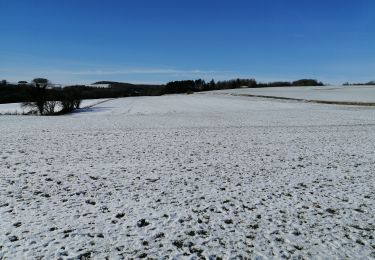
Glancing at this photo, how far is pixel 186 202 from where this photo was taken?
8695 mm

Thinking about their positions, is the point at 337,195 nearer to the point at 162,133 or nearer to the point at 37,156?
the point at 37,156

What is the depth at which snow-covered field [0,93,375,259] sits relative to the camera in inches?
248

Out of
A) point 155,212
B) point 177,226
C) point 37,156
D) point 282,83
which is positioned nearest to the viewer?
point 177,226

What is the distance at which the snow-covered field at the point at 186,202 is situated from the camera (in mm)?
6301

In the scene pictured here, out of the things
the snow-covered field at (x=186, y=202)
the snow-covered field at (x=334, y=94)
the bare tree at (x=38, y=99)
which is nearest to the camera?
the snow-covered field at (x=186, y=202)

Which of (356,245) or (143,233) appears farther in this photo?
(143,233)

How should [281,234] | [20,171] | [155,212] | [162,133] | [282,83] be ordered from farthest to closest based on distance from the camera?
[282,83] → [162,133] → [20,171] → [155,212] → [281,234]

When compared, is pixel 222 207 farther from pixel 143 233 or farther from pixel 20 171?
pixel 20 171

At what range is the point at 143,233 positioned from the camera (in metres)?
6.86

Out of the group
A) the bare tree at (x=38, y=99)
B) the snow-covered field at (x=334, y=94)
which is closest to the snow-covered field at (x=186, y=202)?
the bare tree at (x=38, y=99)

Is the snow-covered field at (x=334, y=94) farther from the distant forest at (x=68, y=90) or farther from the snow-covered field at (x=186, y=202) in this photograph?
the snow-covered field at (x=186, y=202)

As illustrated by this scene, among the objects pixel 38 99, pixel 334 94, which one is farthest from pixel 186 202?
pixel 334 94

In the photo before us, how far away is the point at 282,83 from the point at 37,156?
539 ft

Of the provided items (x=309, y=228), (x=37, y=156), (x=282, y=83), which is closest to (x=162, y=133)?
(x=37, y=156)
